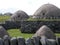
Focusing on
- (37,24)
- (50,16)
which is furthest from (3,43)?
(50,16)

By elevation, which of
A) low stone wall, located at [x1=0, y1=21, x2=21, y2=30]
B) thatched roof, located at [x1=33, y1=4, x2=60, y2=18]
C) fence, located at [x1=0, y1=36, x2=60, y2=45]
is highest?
thatched roof, located at [x1=33, y1=4, x2=60, y2=18]

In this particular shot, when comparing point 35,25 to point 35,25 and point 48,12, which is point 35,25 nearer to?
point 35,25

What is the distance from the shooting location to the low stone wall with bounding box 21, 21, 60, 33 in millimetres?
22438

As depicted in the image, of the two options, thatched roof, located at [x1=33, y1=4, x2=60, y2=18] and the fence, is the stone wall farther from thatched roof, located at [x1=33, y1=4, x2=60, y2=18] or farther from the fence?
the fence

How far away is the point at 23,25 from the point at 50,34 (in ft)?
32.9

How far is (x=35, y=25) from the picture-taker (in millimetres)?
22844

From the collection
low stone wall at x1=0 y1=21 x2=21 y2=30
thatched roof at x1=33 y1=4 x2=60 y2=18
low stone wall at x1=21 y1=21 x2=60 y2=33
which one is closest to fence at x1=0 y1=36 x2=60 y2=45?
low stone wall at x1=21 y1=21 x2=60 y2=33

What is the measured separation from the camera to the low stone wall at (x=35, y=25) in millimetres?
22438

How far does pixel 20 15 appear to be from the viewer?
114 ft

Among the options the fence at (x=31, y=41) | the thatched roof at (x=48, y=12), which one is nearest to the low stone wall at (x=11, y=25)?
the thatched roof at (x=48, y=12)

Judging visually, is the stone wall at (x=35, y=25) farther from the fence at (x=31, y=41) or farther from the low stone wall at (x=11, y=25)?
the fence at (x=31, y=41)

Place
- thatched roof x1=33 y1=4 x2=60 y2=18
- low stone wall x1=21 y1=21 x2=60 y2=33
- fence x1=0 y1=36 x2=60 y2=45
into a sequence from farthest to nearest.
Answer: thatched roof x1=33 y1=4 x2=60 y2=18 → low stone wall x1=21 y1=21 x2=60 y2=33 → fence x1=0 y1=36 x2=60 y2=45

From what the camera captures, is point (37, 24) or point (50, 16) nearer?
point (37, 24)

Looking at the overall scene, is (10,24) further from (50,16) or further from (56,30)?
(56,30)
